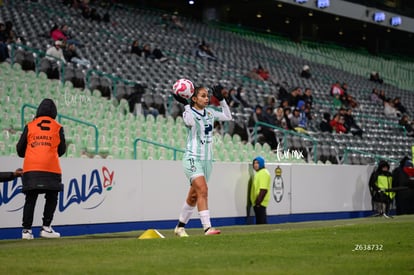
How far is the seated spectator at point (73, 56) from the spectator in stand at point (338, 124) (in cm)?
870

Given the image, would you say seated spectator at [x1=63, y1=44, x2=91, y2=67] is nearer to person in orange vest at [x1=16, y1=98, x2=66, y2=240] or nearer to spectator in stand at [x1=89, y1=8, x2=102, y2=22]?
spectator in stand at [x1=89, y1=8, x2=102, y2=22]

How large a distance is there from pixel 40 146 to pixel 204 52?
24183mm

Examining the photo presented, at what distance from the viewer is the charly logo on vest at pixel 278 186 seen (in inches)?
837

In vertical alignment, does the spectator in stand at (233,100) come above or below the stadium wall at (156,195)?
above

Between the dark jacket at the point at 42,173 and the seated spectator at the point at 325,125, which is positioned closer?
the dark jacket at the point at 42,173

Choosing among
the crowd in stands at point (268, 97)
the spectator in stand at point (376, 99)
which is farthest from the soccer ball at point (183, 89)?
the spectator in stand at point (376, 99)

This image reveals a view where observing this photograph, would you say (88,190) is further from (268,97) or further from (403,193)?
(268,97)

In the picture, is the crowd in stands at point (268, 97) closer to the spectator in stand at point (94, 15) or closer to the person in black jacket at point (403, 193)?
the spectator in stand at point (94, 15)

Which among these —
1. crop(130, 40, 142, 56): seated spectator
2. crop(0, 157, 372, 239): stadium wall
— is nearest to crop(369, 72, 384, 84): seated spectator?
crop(130, 40, 142, 56): seated spectator

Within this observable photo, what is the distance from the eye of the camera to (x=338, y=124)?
30.0m

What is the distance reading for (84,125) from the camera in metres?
19.8

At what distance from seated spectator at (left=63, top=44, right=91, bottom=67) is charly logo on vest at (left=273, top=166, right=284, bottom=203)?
737 cm

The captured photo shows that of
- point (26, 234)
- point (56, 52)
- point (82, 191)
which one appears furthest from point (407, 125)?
point (26, 234)

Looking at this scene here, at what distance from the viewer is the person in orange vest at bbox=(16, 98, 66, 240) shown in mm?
11906
